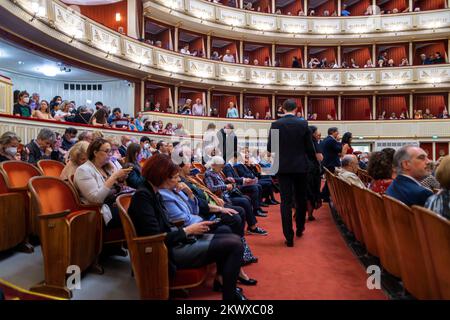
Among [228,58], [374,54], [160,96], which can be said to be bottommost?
[160,96]

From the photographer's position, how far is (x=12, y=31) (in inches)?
262

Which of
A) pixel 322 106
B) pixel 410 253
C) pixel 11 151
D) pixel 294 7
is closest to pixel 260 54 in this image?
pixel 294 7

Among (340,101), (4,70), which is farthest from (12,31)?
(340,101)

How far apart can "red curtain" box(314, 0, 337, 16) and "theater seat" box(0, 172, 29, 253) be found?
14.6 metres

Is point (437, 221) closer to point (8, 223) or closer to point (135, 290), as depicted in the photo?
point (135, 290)

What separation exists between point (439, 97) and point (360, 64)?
3088 millimetres

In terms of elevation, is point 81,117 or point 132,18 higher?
point 132,18

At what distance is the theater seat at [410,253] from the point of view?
1.50 m

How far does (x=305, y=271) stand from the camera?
247cm

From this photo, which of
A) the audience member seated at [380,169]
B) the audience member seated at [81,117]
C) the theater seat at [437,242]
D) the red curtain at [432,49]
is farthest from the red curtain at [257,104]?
the theater seat at [437,242]

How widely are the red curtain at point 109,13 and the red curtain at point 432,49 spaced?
10.5m

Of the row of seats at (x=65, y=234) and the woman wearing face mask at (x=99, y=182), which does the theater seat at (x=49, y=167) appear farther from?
the woman wearing face mask at (x=99, y=182)

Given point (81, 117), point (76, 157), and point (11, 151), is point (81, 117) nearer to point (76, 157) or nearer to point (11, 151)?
point (11, 151)

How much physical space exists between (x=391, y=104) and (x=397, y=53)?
195 cm
